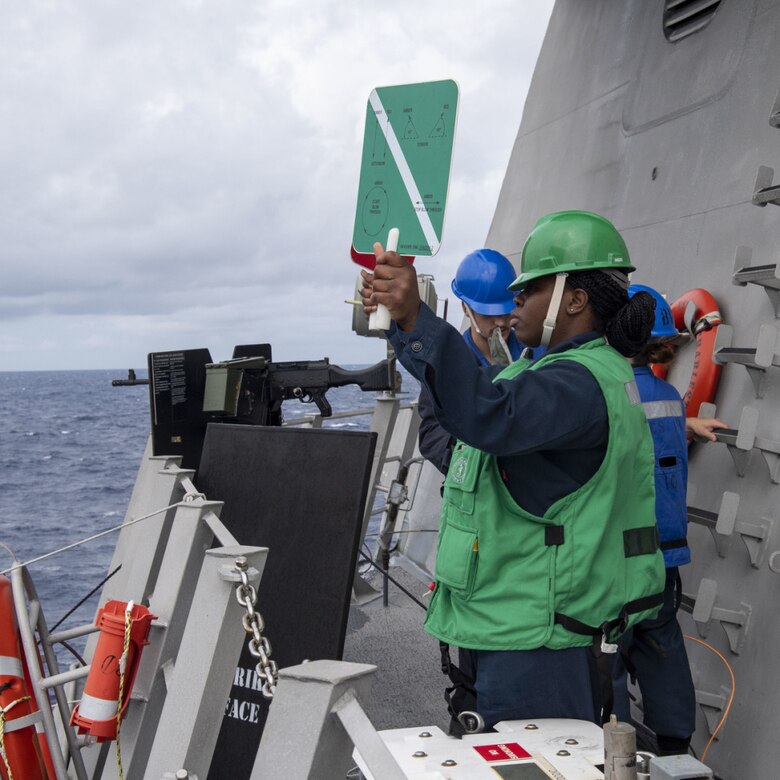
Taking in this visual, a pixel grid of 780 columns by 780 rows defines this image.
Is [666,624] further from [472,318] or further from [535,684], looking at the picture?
[472,318]

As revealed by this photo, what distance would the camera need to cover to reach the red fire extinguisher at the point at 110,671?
8.16 ft

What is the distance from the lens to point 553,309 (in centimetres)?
222

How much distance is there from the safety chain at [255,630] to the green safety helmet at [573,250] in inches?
35.9

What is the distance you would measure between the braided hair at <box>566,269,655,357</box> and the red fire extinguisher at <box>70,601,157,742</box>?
1.43m

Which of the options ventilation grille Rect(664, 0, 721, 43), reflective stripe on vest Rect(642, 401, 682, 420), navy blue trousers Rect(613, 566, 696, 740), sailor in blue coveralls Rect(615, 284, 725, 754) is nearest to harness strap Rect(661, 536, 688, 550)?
sailor in blue coveralls Rect(615, 284, 725, 754)

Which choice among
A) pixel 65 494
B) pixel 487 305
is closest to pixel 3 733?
pixel 487 305

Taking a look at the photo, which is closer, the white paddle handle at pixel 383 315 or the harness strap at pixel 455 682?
the white paddle handle at pixel 383 315

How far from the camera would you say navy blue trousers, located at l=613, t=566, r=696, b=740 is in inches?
120

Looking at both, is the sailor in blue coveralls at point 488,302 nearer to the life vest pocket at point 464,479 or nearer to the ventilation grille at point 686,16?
the life vest pocket at point 464,479

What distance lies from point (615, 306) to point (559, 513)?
1.74 ft

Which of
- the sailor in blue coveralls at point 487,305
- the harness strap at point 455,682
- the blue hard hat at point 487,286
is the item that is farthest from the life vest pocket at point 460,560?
the blue hard hat at point 487,286

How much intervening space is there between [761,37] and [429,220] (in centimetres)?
213

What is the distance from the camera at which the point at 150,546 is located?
334cm

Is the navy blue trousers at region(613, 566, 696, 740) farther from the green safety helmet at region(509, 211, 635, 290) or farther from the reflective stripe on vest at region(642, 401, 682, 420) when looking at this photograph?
the green safety helmet at region(509, 211, 635, 290)
